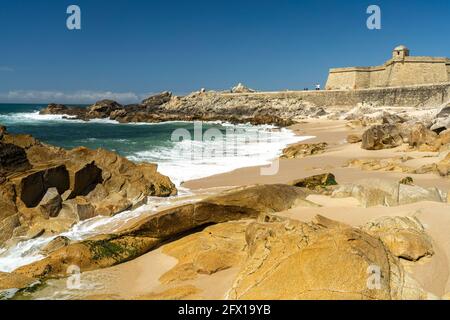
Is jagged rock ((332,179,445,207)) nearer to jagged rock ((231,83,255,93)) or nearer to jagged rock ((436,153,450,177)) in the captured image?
jagged rock ((436,153,450,177))

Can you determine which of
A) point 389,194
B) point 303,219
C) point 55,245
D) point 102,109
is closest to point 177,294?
point 303,219

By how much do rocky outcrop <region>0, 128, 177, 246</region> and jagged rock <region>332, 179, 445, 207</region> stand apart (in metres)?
4.51

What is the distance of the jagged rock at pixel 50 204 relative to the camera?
7.11 meters

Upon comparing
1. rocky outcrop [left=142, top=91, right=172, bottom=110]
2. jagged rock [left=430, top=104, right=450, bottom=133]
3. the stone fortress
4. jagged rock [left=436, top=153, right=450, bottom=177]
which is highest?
the stone fortress

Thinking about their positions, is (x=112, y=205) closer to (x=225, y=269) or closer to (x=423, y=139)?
(x=225, y=269)

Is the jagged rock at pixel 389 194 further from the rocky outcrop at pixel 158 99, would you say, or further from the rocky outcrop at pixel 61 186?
the rocky outcrop at pixel 158 99

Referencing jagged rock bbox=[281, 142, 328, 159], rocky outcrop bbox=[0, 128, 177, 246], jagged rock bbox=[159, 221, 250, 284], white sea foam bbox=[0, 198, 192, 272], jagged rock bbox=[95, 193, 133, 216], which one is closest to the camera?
jagged rock bbox=[159, 221, 250, 284]

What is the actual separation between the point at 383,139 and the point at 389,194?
1078cm

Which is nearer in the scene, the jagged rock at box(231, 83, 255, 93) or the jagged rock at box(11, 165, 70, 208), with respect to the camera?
the jagged rock at box(11, 165, 70, 208)

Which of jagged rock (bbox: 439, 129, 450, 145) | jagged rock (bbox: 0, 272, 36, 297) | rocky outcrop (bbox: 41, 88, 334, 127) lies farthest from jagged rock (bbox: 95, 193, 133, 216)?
rocky outcrop (bbox: 41, 88, 334, 127)

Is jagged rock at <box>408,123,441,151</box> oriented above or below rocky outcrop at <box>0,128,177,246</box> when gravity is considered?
above

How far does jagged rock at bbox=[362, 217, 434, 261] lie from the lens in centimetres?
396

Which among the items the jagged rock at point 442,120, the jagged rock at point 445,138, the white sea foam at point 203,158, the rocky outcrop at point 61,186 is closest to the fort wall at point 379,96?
the jagged rock at point 442,120

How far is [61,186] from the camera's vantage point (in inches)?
309
